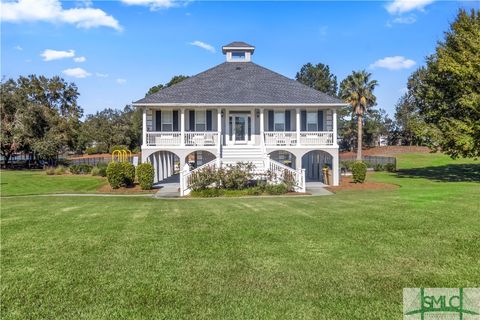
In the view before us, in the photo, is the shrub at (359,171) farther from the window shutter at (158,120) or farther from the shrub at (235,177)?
the window shutter at (158,120)

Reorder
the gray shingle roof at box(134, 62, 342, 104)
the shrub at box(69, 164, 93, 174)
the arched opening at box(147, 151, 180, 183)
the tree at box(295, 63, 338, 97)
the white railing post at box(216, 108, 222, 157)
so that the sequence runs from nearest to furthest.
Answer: the white railing post at box(216, 108, 222, 157) → the gray shingle roof at box(134, 62, 342, 104) → the arched opening at box(147, 151, 180, 183) → the shrub at box(69, 164, 93, 174) → the tree at box(295, 63, 338, 97)

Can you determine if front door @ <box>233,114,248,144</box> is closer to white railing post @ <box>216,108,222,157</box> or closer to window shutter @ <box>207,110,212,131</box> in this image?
window shutter @ <box>207,110,212,131</box>

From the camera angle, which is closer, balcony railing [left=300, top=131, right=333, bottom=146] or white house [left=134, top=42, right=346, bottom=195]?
white house [left=134, top=42, right=346, bottom=195]

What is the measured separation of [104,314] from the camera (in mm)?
4625

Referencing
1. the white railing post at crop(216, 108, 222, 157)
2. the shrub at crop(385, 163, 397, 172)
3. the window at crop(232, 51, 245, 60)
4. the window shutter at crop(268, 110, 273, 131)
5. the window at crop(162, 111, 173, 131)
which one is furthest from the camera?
the shrub at crop(385, 163, 397, 172)

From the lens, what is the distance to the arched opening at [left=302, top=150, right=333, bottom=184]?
2738 cm

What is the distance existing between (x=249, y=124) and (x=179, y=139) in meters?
4.99

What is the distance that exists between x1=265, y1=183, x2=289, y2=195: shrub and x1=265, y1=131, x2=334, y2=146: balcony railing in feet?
18.9

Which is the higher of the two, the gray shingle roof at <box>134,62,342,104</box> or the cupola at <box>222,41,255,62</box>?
the cupola at <box>222,41,255,62</box>

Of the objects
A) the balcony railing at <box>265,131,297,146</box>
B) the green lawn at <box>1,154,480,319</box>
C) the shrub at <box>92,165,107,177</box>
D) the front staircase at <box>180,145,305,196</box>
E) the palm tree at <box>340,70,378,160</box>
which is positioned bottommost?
the green lawn at <box>1,154,480,319</box>

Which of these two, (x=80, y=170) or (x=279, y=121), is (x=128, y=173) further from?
(x=80, y=170)

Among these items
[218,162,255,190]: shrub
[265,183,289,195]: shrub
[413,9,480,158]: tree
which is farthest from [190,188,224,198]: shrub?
[413,9,480,158]: tree

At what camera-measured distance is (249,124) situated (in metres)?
26.9

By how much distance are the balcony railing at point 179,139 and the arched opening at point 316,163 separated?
7.70 meters
